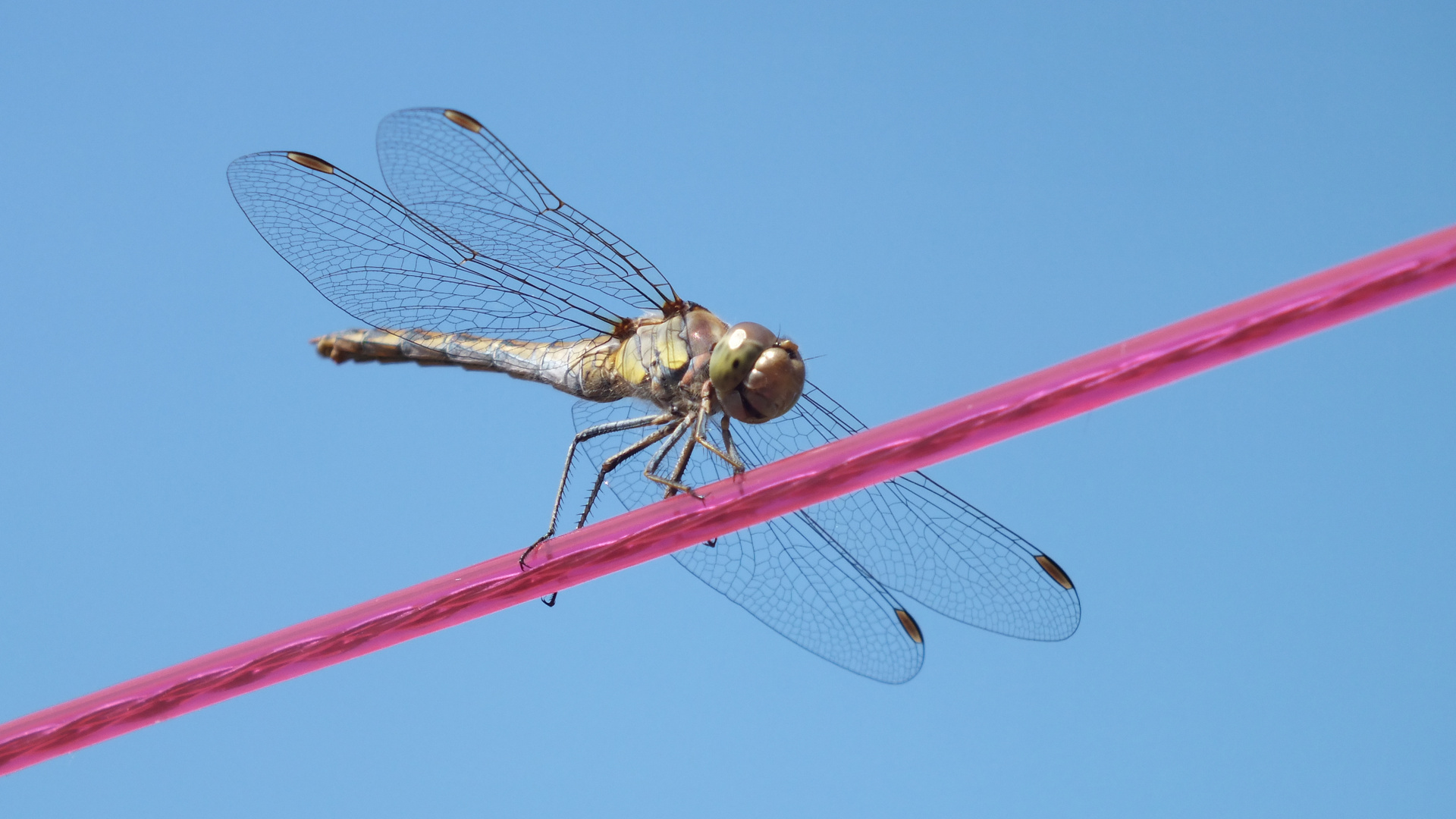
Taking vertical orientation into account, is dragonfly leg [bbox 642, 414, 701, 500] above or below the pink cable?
above

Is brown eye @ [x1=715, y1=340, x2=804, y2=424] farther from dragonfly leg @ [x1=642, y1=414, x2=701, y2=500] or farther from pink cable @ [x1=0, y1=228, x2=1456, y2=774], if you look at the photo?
pink cable @ [x1=0, y1=228, x2=1456, y2=774]

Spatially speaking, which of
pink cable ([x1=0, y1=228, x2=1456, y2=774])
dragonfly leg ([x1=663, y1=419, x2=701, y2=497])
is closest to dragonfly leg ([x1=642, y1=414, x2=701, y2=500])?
dragonfly leg ([x1=663, y1=419, x2=701, y2=497])

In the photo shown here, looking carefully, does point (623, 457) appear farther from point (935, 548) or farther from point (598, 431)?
point (935, 548)

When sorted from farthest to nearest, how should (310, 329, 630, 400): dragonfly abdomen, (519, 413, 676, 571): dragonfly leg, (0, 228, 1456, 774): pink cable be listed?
(310, 329, 630, 400): dragonfly abdomen < (519, 413, 676, 571): dragonfly leg < (0, 228, 1456, 774): pink cable

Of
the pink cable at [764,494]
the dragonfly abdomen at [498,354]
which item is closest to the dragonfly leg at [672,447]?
the dragonfly abdomen at [498,354]

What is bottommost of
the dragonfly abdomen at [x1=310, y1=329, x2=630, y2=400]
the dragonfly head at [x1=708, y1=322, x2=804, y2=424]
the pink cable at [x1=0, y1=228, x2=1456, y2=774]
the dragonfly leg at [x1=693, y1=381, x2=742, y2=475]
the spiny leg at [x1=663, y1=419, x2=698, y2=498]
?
the pink cable at [x1=0, y1=228, x2=1456, y2=774]

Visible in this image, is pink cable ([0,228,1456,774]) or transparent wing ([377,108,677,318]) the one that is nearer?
pink cable ([0,228,1456,774])

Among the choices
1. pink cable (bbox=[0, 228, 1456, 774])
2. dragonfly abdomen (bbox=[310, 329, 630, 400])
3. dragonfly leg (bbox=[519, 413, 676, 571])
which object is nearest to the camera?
pink cable (bbox=[0, 228, 1456, 774])

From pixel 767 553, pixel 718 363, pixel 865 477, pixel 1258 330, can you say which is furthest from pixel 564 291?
pixel 1258 330
